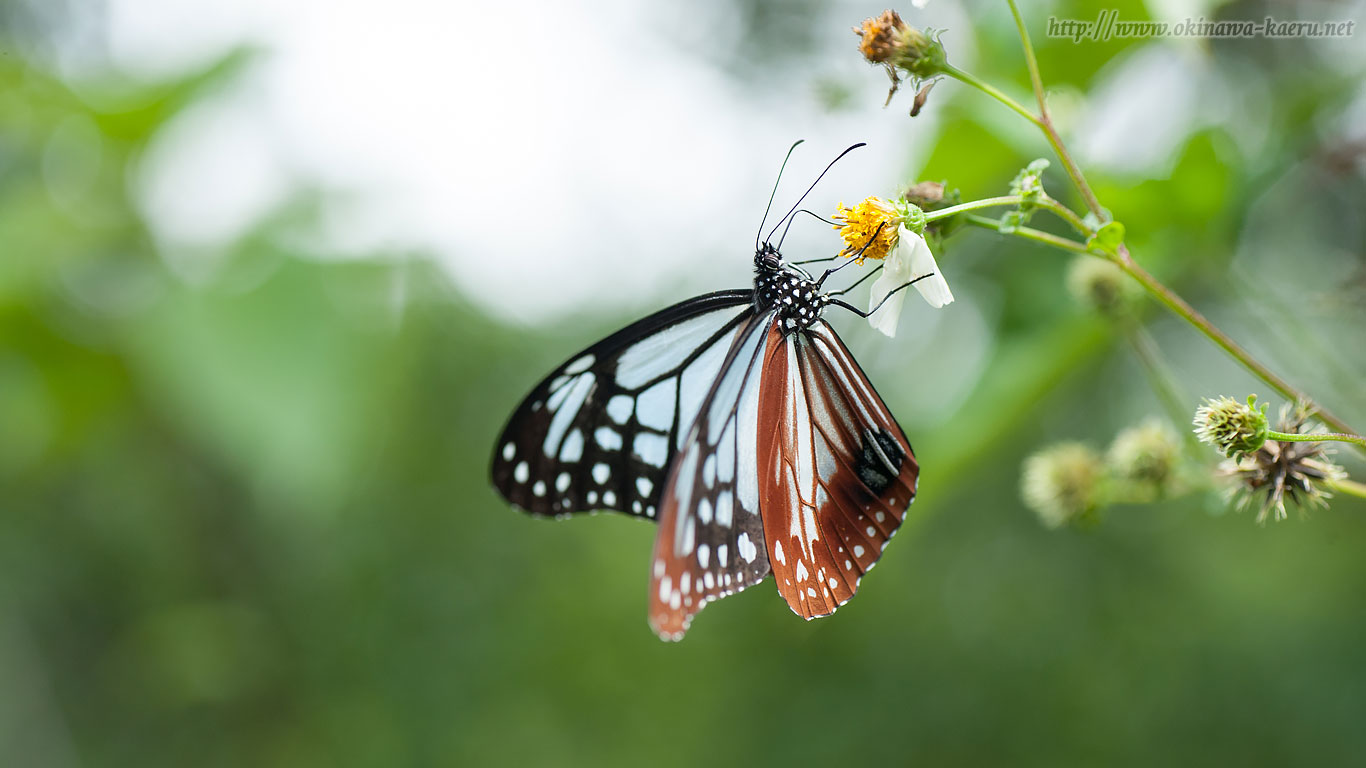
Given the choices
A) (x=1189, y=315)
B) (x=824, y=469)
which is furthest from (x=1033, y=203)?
(x=824, y=469)

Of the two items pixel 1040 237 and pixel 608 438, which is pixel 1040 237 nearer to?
pixel 1040 237

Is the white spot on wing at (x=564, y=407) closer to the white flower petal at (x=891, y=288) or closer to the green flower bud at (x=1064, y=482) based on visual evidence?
the white flower petal at (x=891, y=288)

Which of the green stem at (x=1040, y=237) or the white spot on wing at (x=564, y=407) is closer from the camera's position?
the green stem at (x=1040, y=237)

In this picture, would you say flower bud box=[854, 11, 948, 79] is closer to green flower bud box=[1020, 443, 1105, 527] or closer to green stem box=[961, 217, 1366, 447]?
green stem box=[961, 217, 1366, 447]

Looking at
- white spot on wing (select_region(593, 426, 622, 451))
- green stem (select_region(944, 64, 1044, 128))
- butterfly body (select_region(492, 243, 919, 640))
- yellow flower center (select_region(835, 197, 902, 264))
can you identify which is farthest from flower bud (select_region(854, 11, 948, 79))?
white spot on wing (select_region(593, 426, 622, 451))

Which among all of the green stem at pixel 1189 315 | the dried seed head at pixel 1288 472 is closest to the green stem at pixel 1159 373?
the dried seed head at pixel 1288 472

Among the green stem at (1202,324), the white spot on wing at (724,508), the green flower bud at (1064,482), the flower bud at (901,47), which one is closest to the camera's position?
the green stem at (1202,324)

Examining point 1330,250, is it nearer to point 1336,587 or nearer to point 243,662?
point 1336,587
